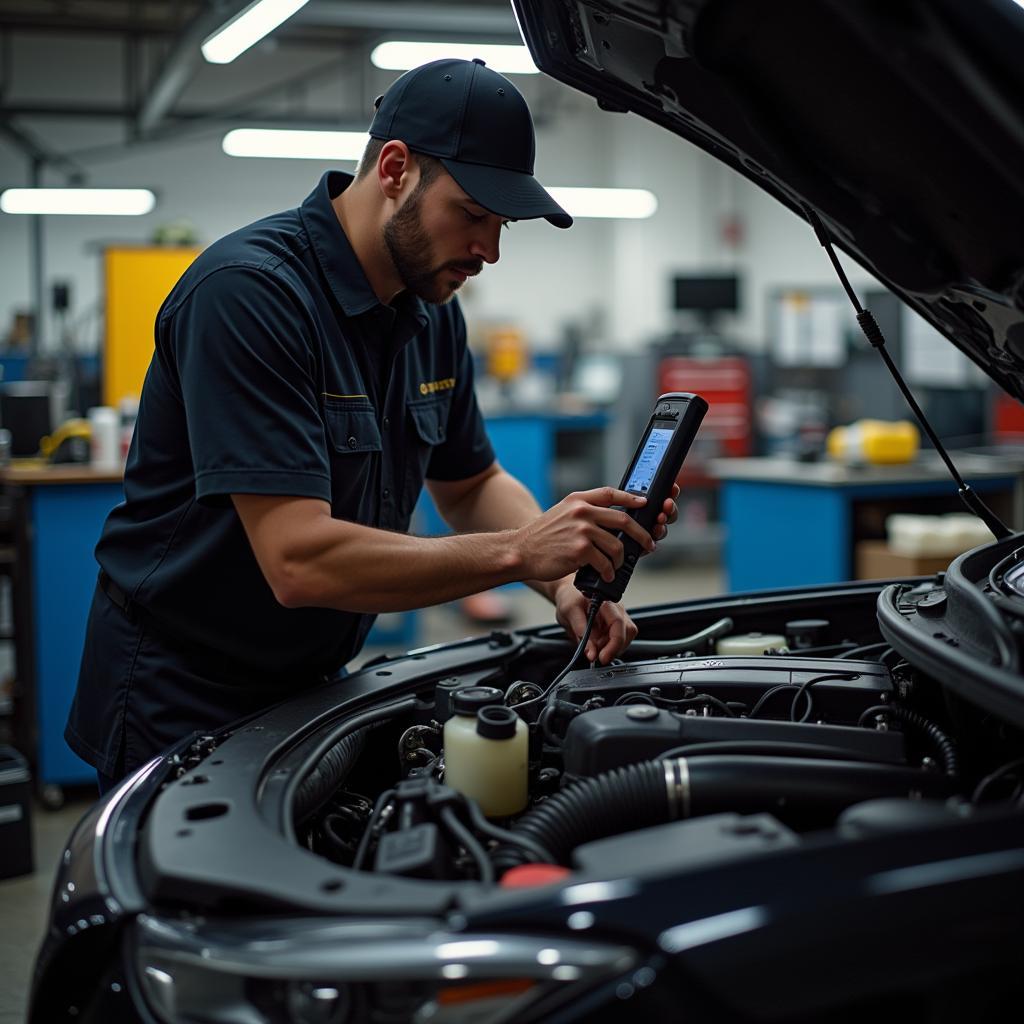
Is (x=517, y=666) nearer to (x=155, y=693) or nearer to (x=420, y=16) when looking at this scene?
(x=155, y=693)

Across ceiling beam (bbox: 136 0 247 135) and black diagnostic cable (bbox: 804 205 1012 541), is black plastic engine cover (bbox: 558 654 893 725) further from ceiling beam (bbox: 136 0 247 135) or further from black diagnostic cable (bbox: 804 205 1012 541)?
ceiling beam (bbox: 136 0 247 135)

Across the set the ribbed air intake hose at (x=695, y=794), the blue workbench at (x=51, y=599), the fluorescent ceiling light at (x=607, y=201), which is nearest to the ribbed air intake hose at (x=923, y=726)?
the ribbed air intake hose at (x=695, y=794)

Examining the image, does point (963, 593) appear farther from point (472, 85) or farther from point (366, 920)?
point (472, 85)

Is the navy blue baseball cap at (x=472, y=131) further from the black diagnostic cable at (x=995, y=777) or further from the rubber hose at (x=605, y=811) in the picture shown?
the black diagnostic cable at (x=995, y=777)

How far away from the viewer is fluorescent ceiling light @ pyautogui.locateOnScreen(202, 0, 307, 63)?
436 cm

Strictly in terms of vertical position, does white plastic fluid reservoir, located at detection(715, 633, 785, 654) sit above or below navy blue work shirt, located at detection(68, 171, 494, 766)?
below

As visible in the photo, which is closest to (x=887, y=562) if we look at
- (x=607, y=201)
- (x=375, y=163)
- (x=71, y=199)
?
(x=375, y=163)

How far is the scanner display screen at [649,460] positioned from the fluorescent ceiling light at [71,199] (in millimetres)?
8899

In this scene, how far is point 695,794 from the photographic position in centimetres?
111

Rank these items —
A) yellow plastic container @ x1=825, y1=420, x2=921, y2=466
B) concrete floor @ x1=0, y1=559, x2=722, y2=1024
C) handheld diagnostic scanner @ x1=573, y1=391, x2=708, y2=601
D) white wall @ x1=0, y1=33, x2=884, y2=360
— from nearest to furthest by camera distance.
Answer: handheld diagnostic scanner @ x1=573, y1=391, x2=708, y2=601 → concrete floor @ x1=0, y1=559, x2=722, y2=1024 → yellow plastic container @ x1=825, y1=420, x2=921, y2=466 → white wall @ x1=0, y1=33, x2=884, y2=360

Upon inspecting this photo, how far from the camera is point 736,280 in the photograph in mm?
9500

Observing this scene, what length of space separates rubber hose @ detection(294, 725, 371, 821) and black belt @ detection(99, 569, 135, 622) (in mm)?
429

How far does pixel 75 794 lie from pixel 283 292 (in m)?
2.73

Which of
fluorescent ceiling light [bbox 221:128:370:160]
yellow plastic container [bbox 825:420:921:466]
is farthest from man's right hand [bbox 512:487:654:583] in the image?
fluorescent ceiling light [bbox 221:128:370:160]
